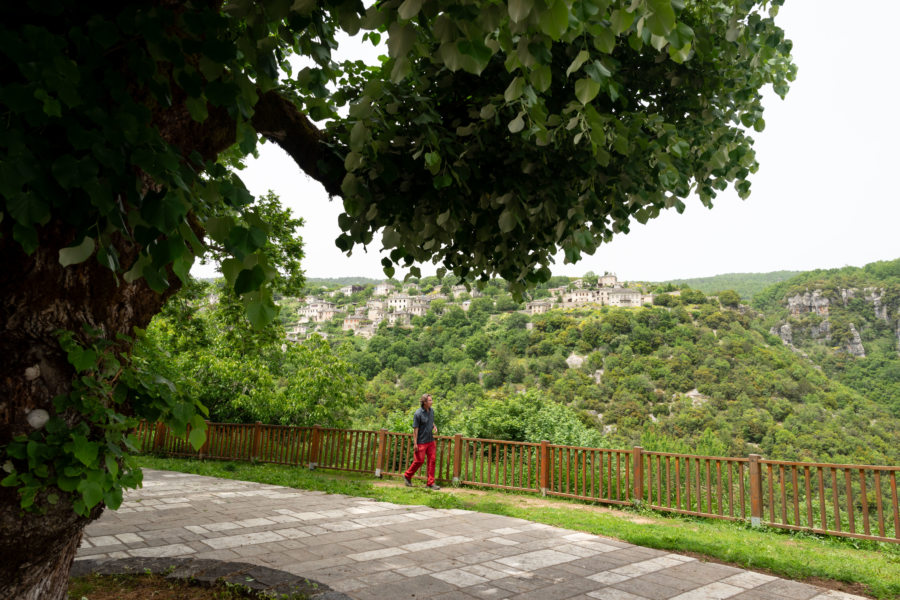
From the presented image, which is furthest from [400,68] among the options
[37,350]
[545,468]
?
[545,468]

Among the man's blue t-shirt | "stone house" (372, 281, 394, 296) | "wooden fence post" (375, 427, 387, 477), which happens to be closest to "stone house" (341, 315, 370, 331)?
"stone house" (372, 281, 394, 296)

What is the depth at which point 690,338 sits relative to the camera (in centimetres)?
5656

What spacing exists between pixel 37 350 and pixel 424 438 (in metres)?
6.70

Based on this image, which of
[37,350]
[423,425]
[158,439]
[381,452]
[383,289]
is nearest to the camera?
[37,350]

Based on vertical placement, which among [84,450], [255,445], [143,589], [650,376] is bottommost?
[255,445]

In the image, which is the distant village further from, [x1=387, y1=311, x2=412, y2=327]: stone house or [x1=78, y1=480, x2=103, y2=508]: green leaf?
[x1=78, y1=480, x2=103, y2=508]: green leaf

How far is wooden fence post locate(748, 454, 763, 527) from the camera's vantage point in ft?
19.5

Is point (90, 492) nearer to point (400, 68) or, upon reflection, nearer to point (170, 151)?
point (170, 151)

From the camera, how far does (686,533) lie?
17.4 feet

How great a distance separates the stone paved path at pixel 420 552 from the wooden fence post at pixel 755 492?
7.37 feet

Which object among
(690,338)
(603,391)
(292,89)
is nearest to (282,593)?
(292,89)

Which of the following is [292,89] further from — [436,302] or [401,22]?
[436,302]

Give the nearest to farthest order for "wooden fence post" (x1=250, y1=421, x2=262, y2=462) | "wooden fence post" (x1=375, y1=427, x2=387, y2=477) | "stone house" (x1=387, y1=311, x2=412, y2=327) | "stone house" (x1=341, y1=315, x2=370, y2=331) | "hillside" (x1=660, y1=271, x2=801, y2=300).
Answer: "wooden fence post" (x1=375, y1=427, x2=387, y2=477)
"wooden fence post" (x1=250, y1=421, x2=262, y2=462)
"stone house" (x1=387, y1=311, x2=412, y2=327)
"stone house" (x1=341, y1=315, x2=370, y2=331)
"hillside" (x1=660, y1=271, x2=801, y2=300)

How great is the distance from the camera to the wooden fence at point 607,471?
5.58 metres
